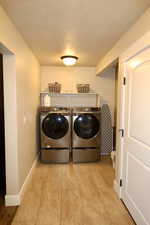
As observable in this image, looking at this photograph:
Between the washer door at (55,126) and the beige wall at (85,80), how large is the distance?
0.99 meters

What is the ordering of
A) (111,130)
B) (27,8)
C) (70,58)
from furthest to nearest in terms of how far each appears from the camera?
(111,130), (70,58), (27,8)

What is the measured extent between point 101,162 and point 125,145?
163 cm

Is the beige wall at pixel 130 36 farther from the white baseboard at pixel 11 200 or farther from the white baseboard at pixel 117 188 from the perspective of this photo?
the white baseboard at pixel 11 200

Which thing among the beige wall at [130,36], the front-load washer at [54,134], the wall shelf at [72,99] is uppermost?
the beige wall at [130,36]

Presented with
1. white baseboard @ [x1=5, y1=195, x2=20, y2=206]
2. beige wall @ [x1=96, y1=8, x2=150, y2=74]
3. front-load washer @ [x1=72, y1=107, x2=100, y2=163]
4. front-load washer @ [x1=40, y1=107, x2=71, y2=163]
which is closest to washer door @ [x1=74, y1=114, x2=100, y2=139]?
front-load washer @ [x1=72, y1=107, x2=100, y2=163]

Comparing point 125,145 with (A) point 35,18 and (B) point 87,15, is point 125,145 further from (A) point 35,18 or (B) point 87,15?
(A) point 35,18

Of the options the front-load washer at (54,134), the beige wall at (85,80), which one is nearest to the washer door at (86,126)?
the front-load washer at (54,134)

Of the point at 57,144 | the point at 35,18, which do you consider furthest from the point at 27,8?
the point at 57,144

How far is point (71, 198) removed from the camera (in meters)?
2.29

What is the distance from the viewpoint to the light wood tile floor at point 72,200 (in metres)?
1.87

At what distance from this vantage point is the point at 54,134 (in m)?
3.48

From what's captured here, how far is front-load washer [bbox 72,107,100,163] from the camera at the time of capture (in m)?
3.50

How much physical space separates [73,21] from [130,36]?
2.43ft

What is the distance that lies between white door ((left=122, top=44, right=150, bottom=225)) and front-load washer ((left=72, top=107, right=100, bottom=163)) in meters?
1.36
